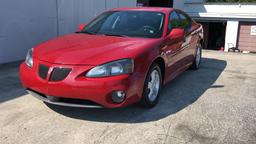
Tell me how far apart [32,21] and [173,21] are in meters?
4.10

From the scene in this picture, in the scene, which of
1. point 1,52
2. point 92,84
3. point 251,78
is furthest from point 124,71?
point 1,52

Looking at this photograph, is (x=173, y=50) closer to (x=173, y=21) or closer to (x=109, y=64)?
(x=173, y=21)

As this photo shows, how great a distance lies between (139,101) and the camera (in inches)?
176

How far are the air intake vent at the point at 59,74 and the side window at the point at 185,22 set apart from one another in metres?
3.04

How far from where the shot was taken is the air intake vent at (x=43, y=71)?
4121 millimetres

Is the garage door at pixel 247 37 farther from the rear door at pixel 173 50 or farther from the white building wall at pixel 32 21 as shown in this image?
the rear door at pixel 173 50

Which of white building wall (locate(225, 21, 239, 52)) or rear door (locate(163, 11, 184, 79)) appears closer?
rear door (locate(163, 11, 184, 79))

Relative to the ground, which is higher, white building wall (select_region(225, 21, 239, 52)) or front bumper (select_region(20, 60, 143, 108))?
front bumper (select_region(20, 60, 143, 108))

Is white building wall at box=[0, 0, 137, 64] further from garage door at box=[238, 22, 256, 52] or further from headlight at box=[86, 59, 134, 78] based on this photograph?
garage door at box=[238, 22, 256, 52]

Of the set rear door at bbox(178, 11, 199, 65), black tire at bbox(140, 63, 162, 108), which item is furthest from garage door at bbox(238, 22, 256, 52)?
black tire at bbox(140, 63, 162, 108)

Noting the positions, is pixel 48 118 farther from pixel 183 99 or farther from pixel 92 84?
pixel 183 99

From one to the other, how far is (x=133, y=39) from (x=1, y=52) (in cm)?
404

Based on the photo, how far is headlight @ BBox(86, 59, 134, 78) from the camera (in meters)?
3.96

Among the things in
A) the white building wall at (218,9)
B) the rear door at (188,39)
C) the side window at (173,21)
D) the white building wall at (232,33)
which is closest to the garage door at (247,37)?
the white building wall at (232,33)
